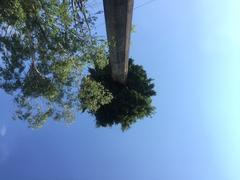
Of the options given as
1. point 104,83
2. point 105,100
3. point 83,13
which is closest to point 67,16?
point 83,13

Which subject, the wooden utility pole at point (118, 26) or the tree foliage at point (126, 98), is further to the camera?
the tree foliage at point (126, 98)

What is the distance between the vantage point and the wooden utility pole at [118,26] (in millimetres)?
18141

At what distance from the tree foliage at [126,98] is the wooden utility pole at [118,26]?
23.1 feet

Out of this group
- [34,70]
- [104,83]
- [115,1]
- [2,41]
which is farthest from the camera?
[104,83]

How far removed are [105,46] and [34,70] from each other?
144 inches

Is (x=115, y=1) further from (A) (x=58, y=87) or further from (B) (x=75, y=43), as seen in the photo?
(A) (x=58, y=87)

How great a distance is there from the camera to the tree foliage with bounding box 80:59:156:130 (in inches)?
1272

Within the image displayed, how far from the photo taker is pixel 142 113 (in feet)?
112

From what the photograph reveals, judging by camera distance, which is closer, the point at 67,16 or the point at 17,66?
the point at 67,16

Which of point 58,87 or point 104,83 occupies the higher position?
point 104,83

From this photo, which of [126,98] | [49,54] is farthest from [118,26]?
[126,98]

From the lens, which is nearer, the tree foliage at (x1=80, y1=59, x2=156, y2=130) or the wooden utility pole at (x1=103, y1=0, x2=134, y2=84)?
the wooden utility pole at (x1=103, y1=0, x2=134, y2=84)

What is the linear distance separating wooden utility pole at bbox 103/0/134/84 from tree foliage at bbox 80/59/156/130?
7026 millimetres

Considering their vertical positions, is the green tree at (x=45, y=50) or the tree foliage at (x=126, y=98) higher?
the tree foliage at (x=126, y=98)
